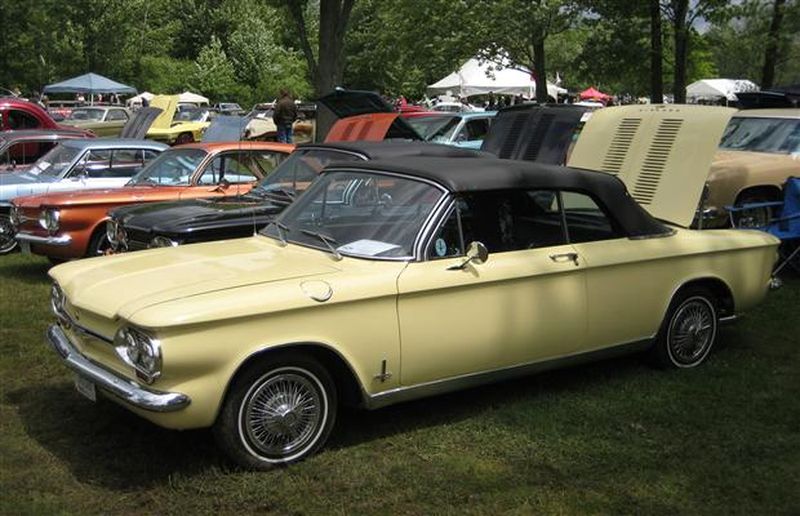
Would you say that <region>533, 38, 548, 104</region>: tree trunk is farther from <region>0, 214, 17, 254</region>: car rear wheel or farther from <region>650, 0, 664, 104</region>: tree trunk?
<region>0, 214, 17, 254</region>: car rear wheel

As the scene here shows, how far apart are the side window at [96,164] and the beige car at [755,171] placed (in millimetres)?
7152

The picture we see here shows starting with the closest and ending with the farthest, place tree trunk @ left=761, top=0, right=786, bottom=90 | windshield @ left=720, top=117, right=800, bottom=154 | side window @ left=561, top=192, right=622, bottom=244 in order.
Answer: side window @ left=561, top=192, right=622, bottom=244 < windshield @ left=720, top=117, right=800, bottom=154 < tree trunk @ left=761, top=0, right=786, bottom=90

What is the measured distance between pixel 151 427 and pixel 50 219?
463 centimetres

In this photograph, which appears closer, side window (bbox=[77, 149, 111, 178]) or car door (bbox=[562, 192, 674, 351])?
car door (bbox=[562, 192, 674, 351])

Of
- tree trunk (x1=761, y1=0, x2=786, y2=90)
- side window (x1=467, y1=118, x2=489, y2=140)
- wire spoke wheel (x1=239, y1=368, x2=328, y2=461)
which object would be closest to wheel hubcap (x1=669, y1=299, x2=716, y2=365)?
wire spoke wheel (x1=239, y1=368, x2=328, y2=461)

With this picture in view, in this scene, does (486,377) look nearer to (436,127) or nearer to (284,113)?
(436,127)

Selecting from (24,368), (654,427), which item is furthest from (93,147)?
(654,427)

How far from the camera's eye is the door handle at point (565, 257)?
5.05 meters

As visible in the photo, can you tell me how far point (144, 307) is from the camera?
3926mm

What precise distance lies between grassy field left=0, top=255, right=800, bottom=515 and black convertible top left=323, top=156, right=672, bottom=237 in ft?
3.60

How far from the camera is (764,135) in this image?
10.7 metres

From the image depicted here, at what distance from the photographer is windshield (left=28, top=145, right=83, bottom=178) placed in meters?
10.5

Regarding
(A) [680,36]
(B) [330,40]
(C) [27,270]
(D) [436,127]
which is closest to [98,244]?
(C) [27,270]

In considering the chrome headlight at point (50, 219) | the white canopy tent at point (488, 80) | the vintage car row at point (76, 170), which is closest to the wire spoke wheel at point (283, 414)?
the chrome headlight at point (50, 219)
